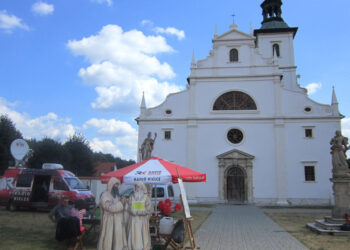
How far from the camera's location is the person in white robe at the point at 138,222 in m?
7.10

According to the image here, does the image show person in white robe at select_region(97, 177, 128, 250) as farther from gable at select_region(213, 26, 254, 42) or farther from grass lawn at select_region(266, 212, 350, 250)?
gable at select_region(213, 26, 254, 42)

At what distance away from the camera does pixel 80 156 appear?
134 feet

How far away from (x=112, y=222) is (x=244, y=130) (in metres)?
20.1

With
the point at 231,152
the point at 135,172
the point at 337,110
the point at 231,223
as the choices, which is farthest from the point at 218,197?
the point at 135,172

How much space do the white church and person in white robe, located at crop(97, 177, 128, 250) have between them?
1812 cm

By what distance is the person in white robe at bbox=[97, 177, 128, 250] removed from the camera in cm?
704

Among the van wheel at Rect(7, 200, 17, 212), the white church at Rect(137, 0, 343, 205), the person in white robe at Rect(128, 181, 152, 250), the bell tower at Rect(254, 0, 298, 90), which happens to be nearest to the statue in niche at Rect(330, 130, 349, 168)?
the person in white robe at Rect(128, 181, 152, 250)

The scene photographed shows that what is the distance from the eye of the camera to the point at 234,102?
2664cm

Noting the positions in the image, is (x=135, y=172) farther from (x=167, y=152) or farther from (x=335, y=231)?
(x=167, y=152)

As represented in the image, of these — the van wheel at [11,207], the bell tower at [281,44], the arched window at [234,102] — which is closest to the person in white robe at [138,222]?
the van wheel at [11,207]

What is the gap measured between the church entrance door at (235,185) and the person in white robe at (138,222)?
1878 centimetres

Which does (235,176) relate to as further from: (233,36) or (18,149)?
(18,149)

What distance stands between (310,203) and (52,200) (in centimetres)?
1941

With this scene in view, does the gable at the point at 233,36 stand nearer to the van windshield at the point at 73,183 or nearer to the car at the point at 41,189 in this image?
the van windshield at the point at 73,183
